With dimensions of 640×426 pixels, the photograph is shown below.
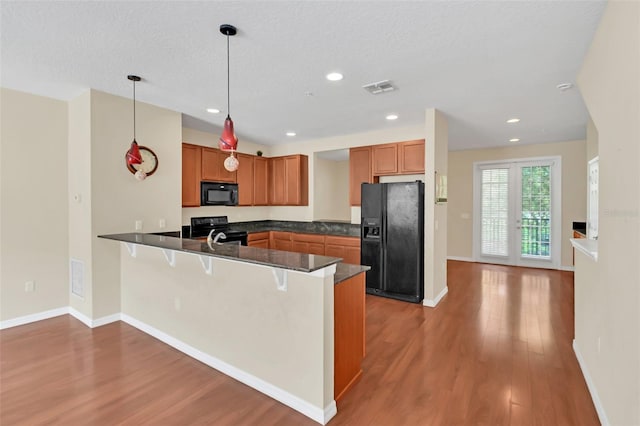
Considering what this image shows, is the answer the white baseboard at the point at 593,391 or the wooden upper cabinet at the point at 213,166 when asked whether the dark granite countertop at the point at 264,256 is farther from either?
the wooden upper cabinet at the point at 213,166

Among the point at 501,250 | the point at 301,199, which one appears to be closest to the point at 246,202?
the point at 301,199

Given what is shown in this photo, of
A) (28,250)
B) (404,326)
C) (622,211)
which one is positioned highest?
(622,211)

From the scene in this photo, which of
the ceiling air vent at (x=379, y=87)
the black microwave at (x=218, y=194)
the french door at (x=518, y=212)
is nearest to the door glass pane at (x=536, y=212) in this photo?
the french door at (x=518, y=212)

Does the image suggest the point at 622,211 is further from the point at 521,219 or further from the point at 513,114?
the point at 521,219

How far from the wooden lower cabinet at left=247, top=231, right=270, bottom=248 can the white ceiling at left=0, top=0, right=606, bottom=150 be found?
236cm

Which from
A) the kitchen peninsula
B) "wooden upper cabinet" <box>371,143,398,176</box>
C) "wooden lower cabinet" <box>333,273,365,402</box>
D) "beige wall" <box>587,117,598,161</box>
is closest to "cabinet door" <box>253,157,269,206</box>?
"wooden upper cabinet" <box>371,143,398,176</box>

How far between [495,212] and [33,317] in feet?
26.7

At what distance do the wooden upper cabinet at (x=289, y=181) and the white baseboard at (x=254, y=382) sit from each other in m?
3.42

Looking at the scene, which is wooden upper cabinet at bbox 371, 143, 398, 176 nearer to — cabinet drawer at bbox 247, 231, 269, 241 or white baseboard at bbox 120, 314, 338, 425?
cabinet drawer at bbox 247, 231, 269, 241

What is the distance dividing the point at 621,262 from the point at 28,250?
532 centimetres

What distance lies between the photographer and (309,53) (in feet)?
8.21

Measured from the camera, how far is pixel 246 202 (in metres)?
5.78

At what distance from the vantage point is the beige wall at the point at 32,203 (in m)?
3.37

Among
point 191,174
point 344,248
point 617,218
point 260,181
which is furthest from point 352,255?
point 617,218
